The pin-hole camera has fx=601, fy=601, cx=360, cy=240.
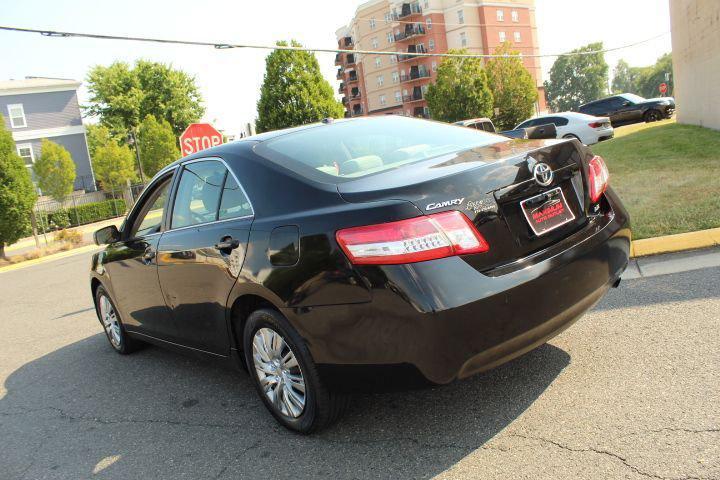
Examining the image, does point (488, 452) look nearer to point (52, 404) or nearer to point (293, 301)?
point (293, 301)

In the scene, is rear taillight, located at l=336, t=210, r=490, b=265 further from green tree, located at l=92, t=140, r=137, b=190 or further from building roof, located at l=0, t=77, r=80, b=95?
building roof, located at l=0, t=77, r=80, b=95

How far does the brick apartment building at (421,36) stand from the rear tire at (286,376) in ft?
245

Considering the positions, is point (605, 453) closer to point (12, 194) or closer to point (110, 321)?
point (110, 321)

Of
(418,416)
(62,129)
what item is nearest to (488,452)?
(418,416)

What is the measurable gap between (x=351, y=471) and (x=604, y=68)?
156 meters

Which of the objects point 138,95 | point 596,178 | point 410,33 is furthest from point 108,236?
point 410,33

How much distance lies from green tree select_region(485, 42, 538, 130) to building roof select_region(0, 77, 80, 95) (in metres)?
35.4

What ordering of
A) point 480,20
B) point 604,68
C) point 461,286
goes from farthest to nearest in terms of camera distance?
1. point 604,68
2. point 480,20
3. point 461,286

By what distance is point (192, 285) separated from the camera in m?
3.77

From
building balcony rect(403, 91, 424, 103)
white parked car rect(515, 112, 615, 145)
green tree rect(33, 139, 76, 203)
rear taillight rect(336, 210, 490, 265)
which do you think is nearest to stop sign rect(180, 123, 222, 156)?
rear taillight rect(336, 210, 490, 265)

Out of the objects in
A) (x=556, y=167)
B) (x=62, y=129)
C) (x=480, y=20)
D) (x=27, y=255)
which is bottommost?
(x=27, y=255)

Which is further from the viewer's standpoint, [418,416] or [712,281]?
[712,281]

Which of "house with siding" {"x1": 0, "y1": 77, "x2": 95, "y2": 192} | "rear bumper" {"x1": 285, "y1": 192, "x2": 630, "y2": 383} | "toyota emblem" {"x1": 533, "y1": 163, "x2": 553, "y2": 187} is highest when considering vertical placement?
"house with siding" {"x1": 0, "y1": 77, "x2": 95, "y2": 192}

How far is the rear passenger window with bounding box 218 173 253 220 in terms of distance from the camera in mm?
3395
